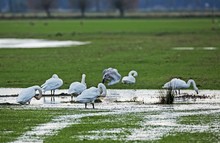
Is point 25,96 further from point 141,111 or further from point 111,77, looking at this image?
point 111,77

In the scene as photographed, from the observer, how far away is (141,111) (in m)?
23.2

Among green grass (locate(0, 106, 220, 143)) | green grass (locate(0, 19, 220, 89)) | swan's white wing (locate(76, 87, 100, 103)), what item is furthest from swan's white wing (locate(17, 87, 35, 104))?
green grass (locate(0, 19, 220, 89))

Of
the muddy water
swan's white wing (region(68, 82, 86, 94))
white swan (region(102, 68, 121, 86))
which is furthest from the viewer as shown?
white swan (region(102, 68, 121, 86))

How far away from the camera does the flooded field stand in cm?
1834

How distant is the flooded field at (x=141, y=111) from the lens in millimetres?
18344

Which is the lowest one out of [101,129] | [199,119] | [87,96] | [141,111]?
[101,129]

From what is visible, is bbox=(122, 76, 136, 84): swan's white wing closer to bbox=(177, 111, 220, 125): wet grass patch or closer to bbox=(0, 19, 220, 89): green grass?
bbox=(0, 19, 220, 89): green grass

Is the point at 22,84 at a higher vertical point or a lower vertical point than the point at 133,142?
higher

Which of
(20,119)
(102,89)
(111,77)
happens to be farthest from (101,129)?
(111,77)

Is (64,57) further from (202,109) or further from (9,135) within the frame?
(9,135)

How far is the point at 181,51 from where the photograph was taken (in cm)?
5388

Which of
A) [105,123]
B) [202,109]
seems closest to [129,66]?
[202,109]

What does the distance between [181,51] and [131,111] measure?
31.1 m

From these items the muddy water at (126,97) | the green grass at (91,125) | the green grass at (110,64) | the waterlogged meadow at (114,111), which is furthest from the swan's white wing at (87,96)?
the green grass at (110,64)
